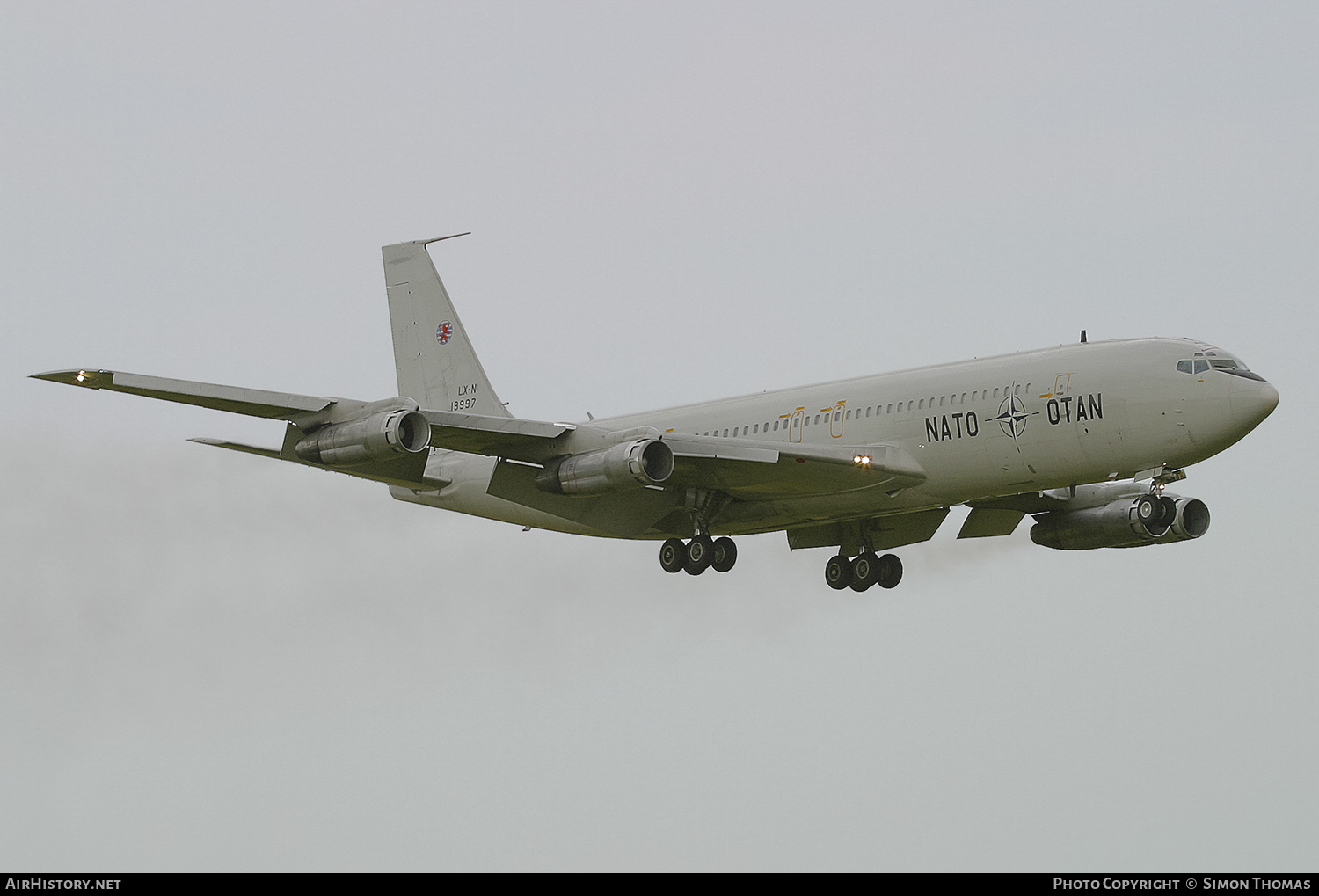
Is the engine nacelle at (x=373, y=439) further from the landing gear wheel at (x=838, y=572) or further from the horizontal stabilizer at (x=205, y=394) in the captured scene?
the landing gear wheel at (x=838, y=572)

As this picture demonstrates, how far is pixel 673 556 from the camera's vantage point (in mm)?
47812

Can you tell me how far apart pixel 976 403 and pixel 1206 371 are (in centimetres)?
515

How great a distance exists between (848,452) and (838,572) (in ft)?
21.7

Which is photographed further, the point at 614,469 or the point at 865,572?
the point at 865,572

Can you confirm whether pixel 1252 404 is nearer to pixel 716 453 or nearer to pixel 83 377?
pixel 716 453

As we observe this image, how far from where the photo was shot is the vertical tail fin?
178 feet

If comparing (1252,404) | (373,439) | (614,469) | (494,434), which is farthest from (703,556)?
(1252,404)

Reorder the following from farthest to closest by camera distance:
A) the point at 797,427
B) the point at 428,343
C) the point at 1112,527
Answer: the point at 428,343
the point at 1112,527
the point at 797,427

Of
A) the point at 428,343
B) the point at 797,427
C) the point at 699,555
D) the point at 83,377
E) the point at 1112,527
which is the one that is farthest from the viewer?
the point at 428,343

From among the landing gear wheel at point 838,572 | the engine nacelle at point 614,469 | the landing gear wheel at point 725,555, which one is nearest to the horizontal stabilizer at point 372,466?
the engine nacelle at point 614,469

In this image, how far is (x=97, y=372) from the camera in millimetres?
39750

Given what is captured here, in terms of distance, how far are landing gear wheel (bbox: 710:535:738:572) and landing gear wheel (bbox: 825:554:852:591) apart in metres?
4.33

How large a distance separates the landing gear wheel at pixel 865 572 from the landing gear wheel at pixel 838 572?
0.17m

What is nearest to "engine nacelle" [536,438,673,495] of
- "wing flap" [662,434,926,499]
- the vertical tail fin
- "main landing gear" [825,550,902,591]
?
"wing flap" [662,434,926,499]
